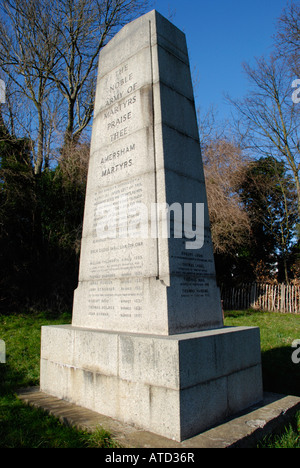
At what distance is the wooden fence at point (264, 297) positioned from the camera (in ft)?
52.6

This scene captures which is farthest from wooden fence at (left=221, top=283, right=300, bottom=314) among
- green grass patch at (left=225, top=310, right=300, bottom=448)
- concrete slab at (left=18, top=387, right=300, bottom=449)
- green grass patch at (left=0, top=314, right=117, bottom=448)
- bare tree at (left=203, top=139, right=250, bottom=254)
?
concrete slab at (left=18, top=387, right=300, bottom=449)

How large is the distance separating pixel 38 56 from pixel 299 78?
12226mm

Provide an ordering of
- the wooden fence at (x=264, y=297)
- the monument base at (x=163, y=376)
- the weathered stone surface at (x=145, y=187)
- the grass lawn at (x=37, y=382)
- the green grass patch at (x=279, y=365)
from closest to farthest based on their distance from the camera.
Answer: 1. the monument base at (x=163, y=376)
2. the grass lawn at (x=37, y=382)
3. the weathered stone surface at (x=145, y=187)
4. the green grass patch at (x=279, y=365)
5. the wooden fence at (x=264, y=297)

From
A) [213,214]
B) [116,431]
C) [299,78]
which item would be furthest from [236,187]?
[116,431]

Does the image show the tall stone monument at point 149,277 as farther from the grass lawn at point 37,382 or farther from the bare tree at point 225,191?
the bare tree at point 225,191

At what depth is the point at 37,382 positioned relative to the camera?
541 cm

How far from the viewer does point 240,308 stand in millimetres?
17859

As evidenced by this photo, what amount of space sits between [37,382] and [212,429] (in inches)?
125

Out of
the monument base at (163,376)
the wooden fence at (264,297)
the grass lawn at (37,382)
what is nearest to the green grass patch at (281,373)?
the grass lawn at (37,382)

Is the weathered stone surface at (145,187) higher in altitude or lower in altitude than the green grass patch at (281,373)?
higher

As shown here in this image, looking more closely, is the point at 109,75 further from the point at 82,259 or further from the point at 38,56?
the point at 38,56

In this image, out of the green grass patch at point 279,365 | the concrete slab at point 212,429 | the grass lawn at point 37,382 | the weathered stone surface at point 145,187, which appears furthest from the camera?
the green grass patch at point 279,365

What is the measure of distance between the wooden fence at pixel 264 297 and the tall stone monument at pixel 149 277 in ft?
42.5

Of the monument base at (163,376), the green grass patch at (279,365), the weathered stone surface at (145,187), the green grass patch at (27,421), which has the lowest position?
the green grass patch at (279,365)
